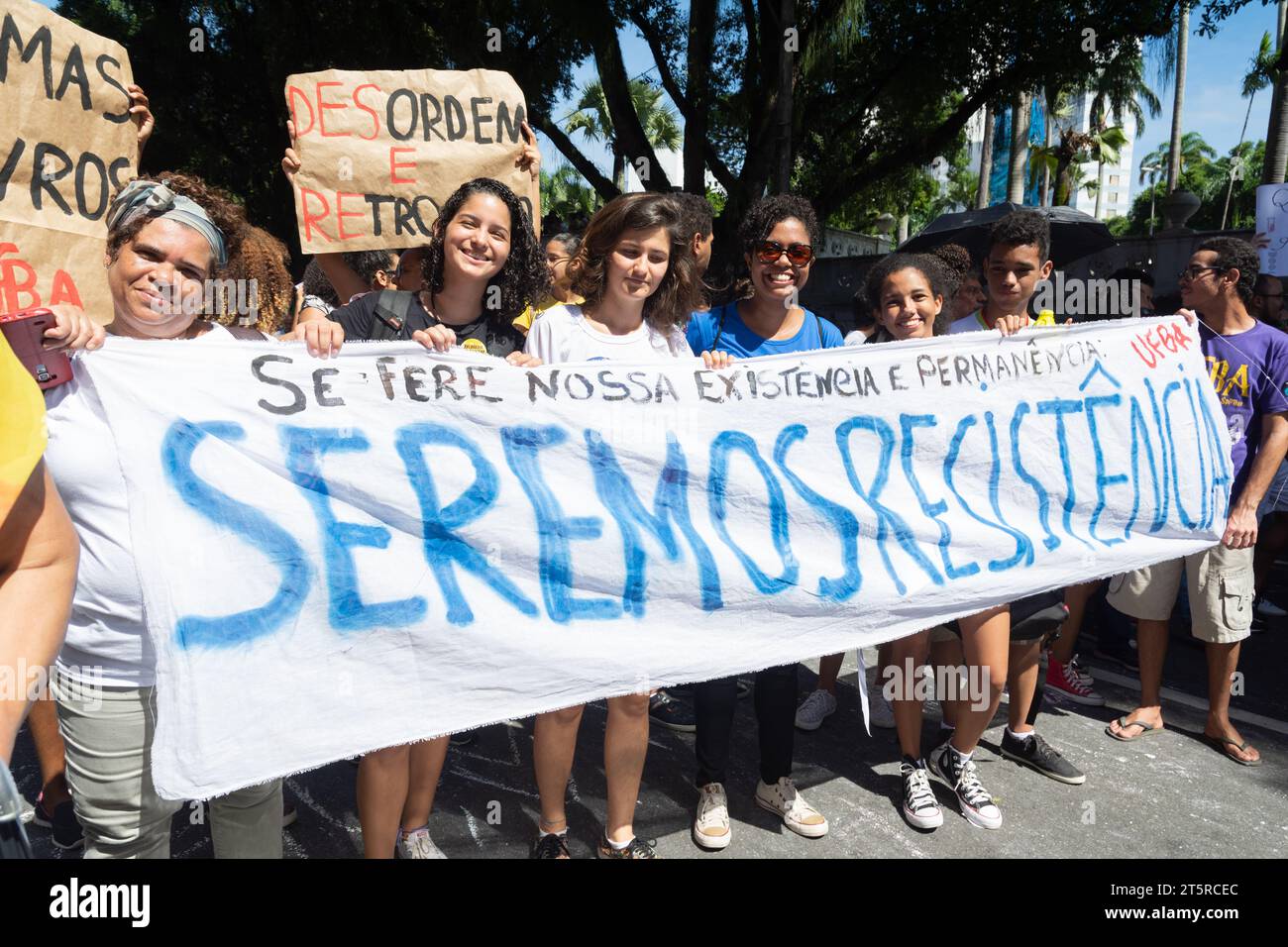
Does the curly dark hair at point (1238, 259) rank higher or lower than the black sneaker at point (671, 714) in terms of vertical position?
higher

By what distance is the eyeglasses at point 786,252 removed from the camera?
2789 millimetres

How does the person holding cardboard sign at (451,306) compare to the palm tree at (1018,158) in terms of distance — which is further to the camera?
the palm tree at (1018,158)

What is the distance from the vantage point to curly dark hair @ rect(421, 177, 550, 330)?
255 centimetres

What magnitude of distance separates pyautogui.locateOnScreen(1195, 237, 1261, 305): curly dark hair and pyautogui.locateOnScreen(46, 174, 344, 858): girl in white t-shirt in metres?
3.61

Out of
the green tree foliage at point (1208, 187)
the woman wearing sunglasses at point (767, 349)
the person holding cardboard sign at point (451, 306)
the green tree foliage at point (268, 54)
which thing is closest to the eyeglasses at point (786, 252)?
the woman wearing sunglasses at point (767, 349)

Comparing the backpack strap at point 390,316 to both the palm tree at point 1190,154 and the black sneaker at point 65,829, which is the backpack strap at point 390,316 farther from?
the palm tree at point 1190,154

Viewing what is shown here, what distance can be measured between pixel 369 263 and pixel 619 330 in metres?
1.46

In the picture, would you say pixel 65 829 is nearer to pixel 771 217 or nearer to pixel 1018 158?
pixel 771 217

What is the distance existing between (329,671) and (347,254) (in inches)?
82.9

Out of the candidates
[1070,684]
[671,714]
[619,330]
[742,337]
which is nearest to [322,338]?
[619,330]

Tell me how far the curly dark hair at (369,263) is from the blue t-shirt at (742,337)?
1.50m
